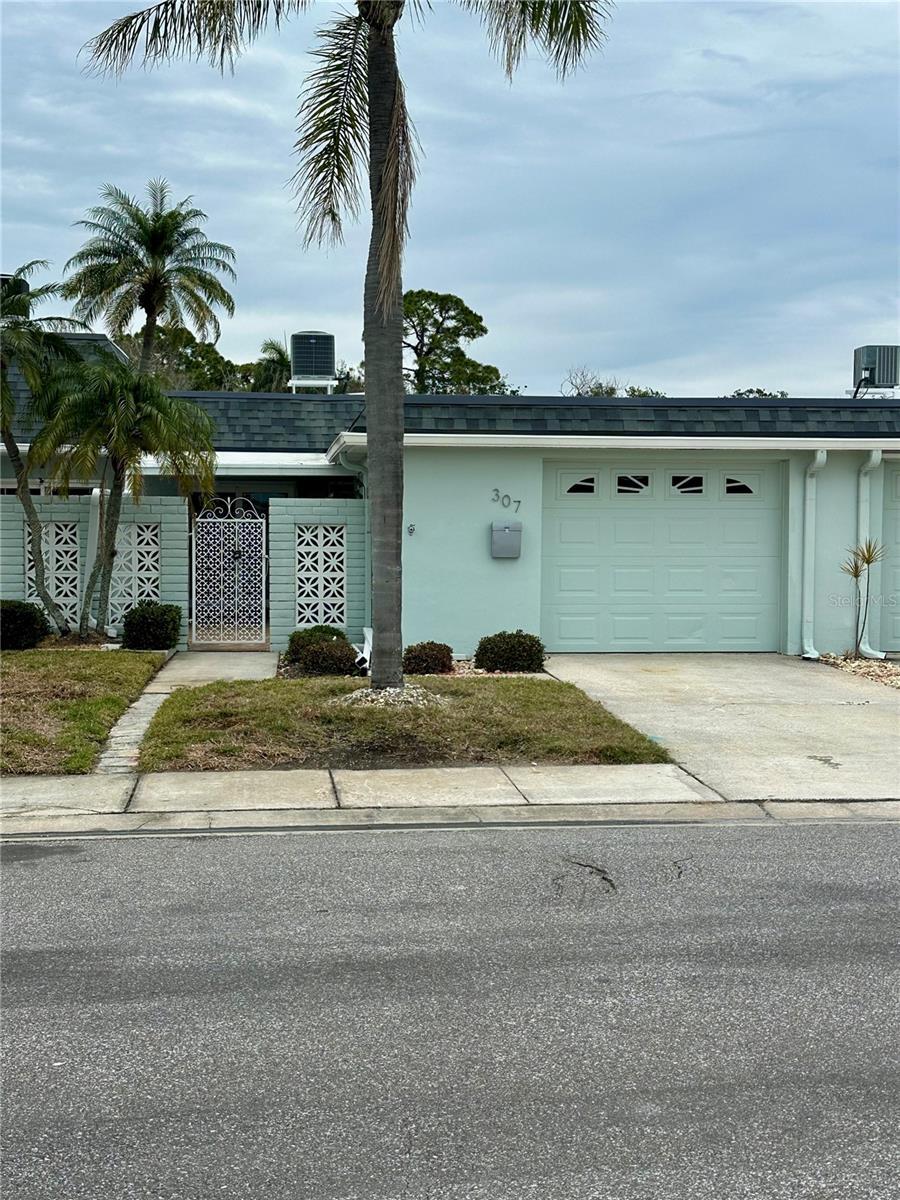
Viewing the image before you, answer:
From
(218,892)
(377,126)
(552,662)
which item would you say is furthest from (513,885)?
(552,662)

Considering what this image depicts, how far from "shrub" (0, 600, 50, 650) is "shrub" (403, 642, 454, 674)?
4.95 meters

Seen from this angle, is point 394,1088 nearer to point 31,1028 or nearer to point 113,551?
point 31,1028

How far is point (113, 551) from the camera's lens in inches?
631

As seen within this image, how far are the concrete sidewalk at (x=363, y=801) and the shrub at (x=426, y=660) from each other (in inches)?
184

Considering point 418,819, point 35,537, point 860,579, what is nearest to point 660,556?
point 860,579

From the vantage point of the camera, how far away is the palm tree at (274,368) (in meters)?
45.2

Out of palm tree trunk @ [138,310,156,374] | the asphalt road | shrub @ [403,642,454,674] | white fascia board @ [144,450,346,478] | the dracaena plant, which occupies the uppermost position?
palm tree trunk @ [138,310,156,374]

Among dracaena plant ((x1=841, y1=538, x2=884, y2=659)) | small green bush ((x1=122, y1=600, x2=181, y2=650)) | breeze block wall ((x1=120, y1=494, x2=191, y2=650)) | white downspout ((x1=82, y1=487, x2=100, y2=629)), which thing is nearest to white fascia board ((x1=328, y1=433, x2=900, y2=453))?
dracaena plant ((x1=841, y1=538, x2=884, y2=659))

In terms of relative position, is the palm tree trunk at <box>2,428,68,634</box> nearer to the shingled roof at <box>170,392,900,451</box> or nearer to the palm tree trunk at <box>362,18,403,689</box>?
the shingled roof at <box>170,392,900,451</box>

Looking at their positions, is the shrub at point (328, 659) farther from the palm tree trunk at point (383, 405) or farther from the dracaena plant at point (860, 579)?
the dracaena plant at point (860, 579)

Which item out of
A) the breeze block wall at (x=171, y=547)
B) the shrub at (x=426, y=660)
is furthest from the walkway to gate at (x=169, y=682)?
the shrub at (x=426, y=660)

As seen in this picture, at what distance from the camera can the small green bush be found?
1555 centimetres

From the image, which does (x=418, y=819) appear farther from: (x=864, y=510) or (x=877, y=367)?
(x=877, y=367)

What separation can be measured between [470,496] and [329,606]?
97.5 inches
